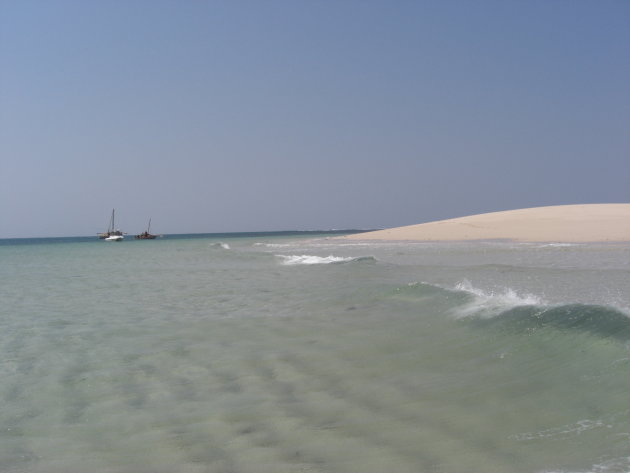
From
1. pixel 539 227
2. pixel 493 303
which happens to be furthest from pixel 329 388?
pixel 539 227

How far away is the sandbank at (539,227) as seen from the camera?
36469mm

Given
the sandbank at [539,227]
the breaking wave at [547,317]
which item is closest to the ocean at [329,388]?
the breaking wave at [547,317]

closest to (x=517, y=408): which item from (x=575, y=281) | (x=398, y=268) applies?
(x=575, y=281)

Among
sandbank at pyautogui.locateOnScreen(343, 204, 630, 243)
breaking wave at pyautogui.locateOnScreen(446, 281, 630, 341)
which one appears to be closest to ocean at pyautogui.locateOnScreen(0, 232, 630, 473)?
breaking wave at pyautogui.locateOnScreen(446, 281, 630, 341)

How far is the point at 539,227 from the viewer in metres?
42.0

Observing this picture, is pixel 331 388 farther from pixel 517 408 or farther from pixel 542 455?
pixel 542 455

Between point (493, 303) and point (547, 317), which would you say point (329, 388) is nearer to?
point (547, 317)

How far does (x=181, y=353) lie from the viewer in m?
7.16

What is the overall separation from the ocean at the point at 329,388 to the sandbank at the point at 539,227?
2824cm

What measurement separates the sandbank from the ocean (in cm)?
2824

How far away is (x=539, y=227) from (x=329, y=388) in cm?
4027

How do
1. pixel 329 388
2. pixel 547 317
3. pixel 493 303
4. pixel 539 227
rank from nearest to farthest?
pixel 329 388
pixel 547 317
pixel 493 303
pixel 539 227

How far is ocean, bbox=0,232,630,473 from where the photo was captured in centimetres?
374

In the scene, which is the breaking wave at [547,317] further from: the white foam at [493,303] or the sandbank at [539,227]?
the sandbank at [539,227]
